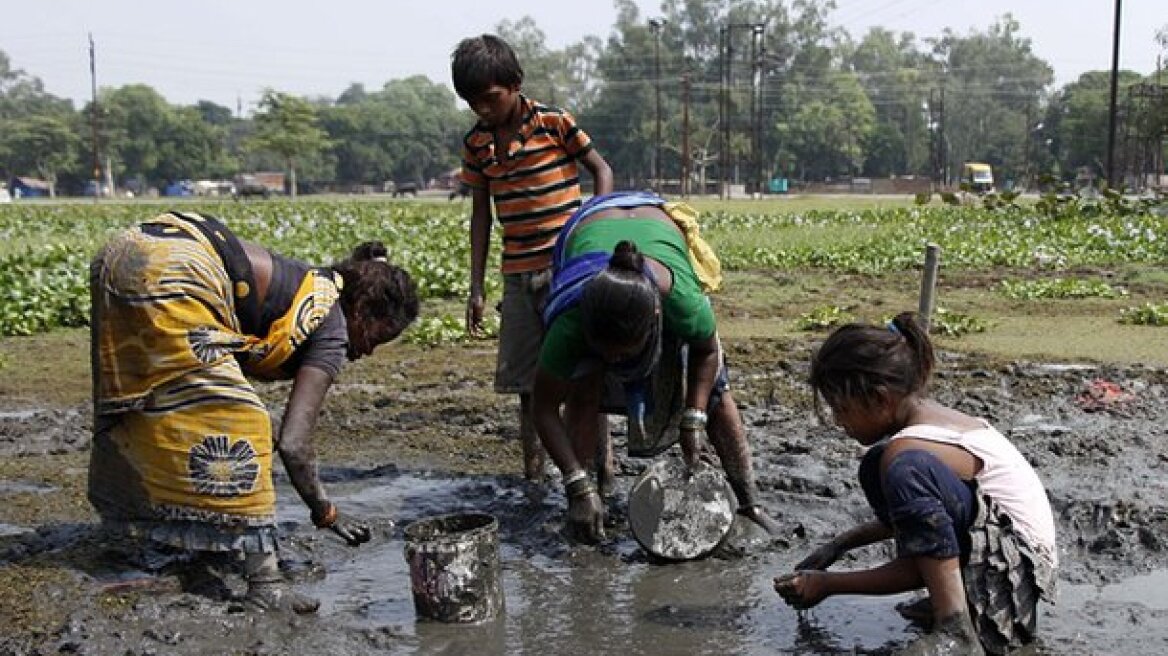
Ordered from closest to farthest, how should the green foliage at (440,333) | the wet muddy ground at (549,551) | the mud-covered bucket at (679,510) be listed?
1. the wet muddy ground at (549,551)
2. the mud-covered bucket at (679,510)
3. the green foliage at (440,333)

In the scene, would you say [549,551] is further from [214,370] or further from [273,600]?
[214,370]

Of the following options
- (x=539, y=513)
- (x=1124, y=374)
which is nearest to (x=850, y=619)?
(x=539, y=513)

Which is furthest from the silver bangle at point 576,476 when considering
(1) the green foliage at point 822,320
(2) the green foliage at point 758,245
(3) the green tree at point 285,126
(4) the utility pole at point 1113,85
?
(3) the green tree at point 285,126

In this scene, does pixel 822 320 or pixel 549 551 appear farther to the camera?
pixel 822 320

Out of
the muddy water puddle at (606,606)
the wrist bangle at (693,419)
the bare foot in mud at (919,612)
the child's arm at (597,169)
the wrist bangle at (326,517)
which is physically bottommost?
the muddy water puddle at (606,606)

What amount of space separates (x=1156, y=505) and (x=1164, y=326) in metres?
5.14

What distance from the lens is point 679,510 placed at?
4.30 metres

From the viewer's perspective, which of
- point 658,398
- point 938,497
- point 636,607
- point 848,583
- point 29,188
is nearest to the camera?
point 938,497

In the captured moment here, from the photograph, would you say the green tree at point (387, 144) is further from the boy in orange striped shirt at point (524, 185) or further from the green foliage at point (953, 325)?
the boy in orange striped shirt at point (524, 185)

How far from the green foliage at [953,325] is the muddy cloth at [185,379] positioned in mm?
6529

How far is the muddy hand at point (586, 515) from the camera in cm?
413

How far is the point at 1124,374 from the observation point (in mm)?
7406

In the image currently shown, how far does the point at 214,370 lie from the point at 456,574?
91 cm

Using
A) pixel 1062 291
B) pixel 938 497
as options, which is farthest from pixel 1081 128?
pixel 938 497
